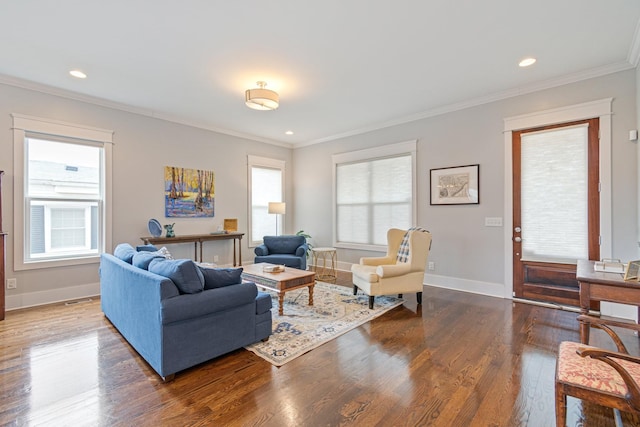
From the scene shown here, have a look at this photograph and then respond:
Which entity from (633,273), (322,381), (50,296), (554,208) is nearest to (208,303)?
(322,381)

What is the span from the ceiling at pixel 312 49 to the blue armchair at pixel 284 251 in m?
2.41

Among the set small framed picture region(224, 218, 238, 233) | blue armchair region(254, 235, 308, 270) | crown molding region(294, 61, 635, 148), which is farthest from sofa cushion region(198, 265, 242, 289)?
crown molding region(294, 61, 635, 148)

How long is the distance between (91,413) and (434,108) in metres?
5.19

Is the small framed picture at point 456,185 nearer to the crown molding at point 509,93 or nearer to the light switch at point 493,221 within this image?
the light switch at point 493,221

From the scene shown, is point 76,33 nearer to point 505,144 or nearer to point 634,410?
point 634,410

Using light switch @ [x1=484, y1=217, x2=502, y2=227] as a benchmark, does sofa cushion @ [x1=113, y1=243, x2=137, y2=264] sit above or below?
below

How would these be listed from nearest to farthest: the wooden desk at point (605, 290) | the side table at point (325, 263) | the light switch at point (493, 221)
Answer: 1. the wooden desk at point (605, 290)
2. the light switch at point (493, 221)
3. the side table at point (325, 263)

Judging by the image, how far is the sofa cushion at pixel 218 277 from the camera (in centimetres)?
239

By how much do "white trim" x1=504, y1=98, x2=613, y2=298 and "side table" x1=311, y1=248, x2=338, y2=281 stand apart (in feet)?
8.96

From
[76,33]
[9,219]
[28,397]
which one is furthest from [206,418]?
[9,219]

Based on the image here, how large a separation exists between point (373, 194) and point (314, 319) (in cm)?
302

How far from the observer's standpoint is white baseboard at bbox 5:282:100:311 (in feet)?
12.2

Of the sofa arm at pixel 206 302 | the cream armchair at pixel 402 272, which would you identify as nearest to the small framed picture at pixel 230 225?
the cream armchair at pixel 402 272

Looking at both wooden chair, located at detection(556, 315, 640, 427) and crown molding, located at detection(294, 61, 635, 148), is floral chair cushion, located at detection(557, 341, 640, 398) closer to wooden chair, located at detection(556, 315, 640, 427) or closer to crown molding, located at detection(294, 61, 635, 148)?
wooden chair, located at detection(556, 315, 640, 427)
